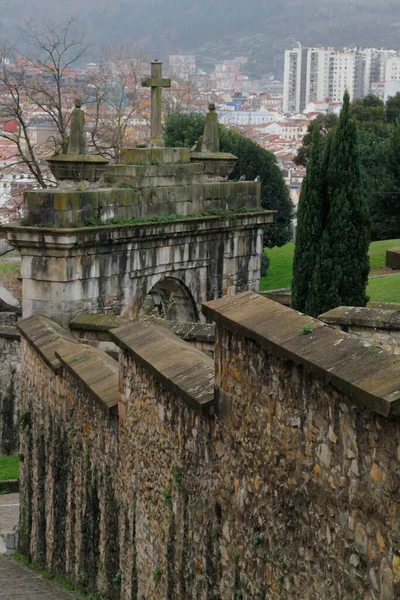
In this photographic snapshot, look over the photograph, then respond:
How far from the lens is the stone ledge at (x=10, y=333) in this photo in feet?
71.6

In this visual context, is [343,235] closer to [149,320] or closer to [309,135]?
[149,320]

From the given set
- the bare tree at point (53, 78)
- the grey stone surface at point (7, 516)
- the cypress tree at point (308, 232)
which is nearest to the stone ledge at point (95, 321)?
the grey stone surface at point (7, 516)

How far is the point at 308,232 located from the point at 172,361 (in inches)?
602

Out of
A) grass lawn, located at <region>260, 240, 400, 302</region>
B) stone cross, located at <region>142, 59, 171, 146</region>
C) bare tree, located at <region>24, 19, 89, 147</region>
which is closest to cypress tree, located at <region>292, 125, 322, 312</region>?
grass lawn, located at <region>260, 240, 400, 302</region>

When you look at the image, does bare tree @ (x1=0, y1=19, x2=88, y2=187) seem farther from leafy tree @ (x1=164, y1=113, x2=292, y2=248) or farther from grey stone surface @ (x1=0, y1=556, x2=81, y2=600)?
grey stone surface @ (x1=0, y1=556, x2=81, y2=600)

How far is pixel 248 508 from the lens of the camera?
767 cm

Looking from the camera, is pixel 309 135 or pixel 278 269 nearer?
pixel 278 269

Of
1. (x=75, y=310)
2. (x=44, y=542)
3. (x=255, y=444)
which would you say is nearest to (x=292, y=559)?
(x=255, y=444)

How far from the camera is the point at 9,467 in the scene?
19.3 metres

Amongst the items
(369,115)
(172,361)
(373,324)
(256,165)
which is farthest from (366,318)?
(369,115)

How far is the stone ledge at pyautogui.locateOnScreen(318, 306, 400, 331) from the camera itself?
13930 mm

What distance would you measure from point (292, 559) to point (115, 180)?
39.4 feet

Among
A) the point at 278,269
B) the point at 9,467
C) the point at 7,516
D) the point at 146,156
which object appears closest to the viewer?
the point at 7,516

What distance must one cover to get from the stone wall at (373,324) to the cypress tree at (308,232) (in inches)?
361
